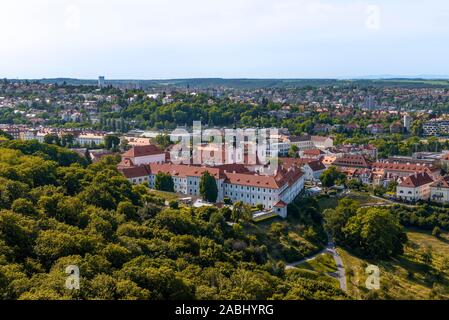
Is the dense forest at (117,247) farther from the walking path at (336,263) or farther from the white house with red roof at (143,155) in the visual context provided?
the white house with red roof at (143,155)

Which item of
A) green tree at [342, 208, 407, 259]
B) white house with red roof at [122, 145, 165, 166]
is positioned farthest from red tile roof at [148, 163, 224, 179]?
green tree at [342, 208, 407, 259]

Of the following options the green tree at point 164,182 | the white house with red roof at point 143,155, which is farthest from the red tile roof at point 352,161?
the green tree at point 164,182

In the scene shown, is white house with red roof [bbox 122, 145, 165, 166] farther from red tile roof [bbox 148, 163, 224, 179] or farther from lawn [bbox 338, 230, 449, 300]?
A: lawn [bbox 338, 230, 449, 300]

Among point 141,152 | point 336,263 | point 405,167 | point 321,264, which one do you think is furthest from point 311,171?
point 321,264

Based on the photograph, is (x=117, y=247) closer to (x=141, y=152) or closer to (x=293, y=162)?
(x=141, y=152)

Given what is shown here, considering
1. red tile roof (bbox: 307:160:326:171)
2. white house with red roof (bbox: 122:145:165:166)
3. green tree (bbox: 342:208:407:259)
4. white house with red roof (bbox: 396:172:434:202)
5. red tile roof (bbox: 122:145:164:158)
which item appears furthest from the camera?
red tile roof (bbox: 307:160:326:171)
